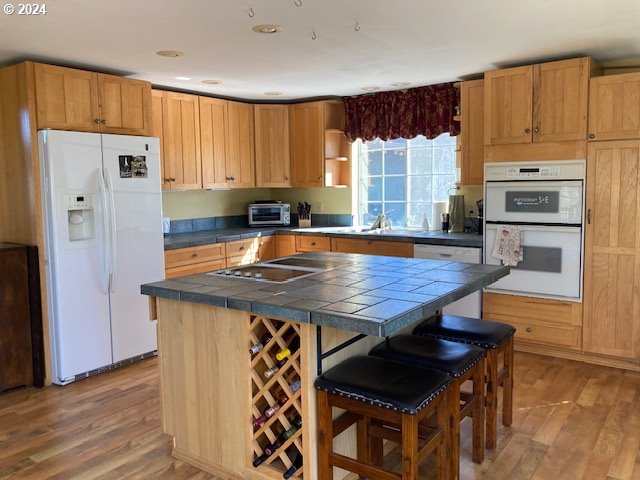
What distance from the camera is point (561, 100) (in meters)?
3.92

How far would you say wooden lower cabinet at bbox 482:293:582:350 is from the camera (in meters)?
4.02

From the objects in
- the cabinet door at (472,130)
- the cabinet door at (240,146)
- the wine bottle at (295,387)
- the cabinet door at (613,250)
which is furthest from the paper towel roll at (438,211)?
the wine bottle at (295,387)

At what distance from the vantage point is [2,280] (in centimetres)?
355

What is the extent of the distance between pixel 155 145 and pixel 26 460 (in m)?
2.34

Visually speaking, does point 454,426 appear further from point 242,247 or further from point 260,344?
point 242,247

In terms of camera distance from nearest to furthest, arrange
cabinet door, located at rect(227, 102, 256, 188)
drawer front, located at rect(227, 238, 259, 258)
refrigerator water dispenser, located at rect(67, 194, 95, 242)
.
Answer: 1. refrigerator water dispenser, located at rect(67, 194, 95, 242)
2. drawer front, located at rect(227, 238, 259, 258)
3. cabinet door, located at rect(227, 102, 256, 188)

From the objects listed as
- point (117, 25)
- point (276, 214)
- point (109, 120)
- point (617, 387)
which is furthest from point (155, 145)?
point (617, 387)

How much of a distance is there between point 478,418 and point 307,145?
3.61m

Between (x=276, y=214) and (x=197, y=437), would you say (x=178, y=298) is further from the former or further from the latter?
(x=276, y=214)

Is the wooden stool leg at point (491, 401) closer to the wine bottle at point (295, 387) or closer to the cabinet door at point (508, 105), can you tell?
the wine bottle at point (295, 387)

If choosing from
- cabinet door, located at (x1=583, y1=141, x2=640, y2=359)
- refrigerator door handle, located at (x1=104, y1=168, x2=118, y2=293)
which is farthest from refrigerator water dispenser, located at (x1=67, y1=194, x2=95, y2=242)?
cabinet door, located at (x1=583, y1=141, x2=640, y2=359)

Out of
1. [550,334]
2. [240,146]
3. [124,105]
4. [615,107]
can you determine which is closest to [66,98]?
[124,105]

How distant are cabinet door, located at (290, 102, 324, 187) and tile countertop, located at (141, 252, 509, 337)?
2.64 m

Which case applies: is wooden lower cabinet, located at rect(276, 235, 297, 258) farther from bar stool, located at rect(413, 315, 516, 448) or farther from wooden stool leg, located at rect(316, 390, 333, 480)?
wooden stool leg, located at rect(316, 390, 333, 480)
